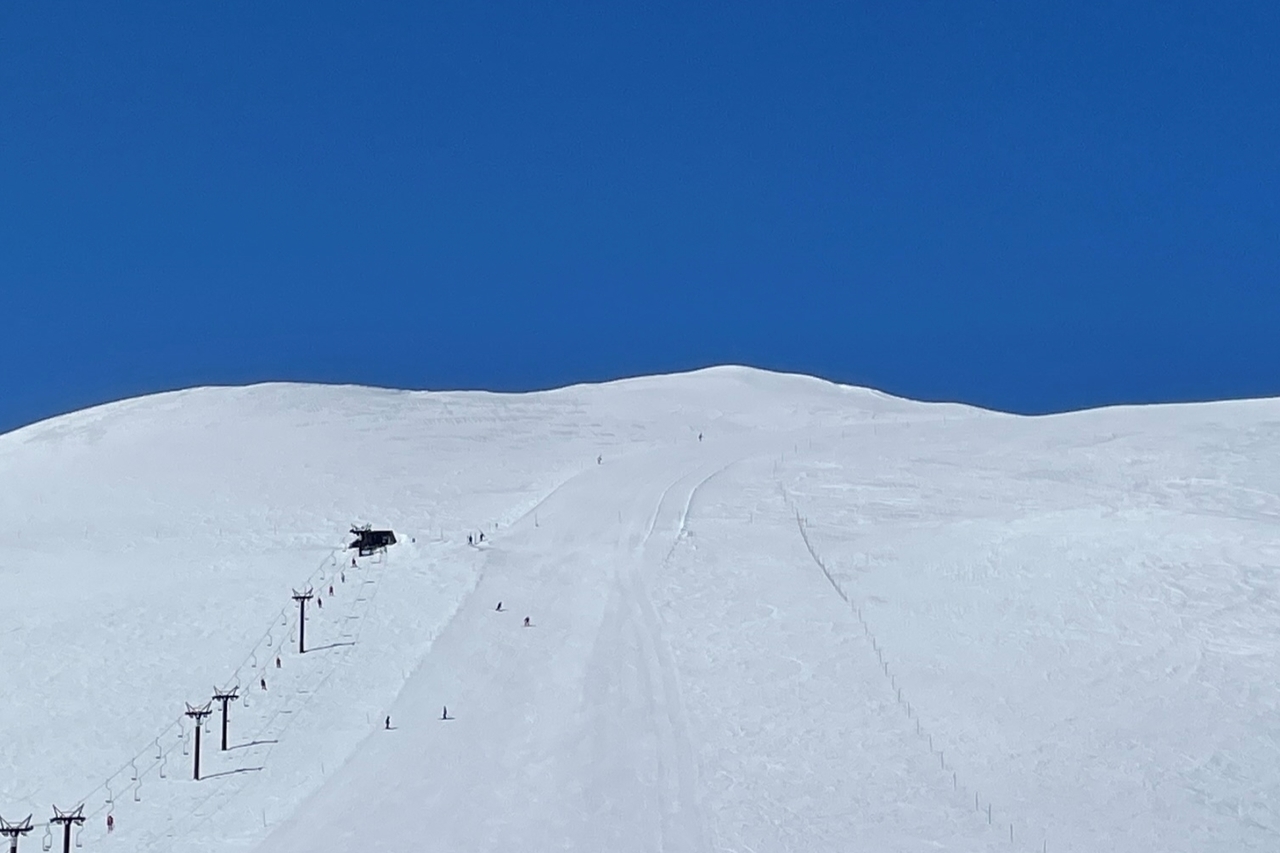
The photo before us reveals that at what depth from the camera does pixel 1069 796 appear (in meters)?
21.5

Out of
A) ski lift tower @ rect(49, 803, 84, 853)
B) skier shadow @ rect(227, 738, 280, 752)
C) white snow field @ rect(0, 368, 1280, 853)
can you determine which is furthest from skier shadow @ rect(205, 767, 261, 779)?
ski lift tower @ rect(49, 803, 84, 853)

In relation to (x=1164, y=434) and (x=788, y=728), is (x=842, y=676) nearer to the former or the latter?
(x=788, y=728)

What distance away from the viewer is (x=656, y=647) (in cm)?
2848

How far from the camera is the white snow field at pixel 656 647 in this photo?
20.8m

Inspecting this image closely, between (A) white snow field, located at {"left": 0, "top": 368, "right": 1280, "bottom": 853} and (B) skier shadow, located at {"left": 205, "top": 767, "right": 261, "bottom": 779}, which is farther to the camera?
(B) skier shadow, located at {"left": 205, "top": 767, "right": 261, "bottom": 779}

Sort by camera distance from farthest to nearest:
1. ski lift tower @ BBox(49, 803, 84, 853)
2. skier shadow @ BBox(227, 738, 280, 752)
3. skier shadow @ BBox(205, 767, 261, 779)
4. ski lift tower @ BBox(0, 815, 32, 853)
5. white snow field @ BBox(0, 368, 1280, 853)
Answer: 1. skier shadow @ BBox(227, 738, 280, 752)
2. skier shadow @ BBox(205, 767, 261, 779)
3. white snow field @ BBox(0, 368, 1280, 853)
4. ski lift tower @ BBox(49, 803, 84, 853)
5. ski lift tower @ BBox(0, 815, 32, 853)

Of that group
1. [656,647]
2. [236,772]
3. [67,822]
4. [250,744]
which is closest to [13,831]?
[67,822]

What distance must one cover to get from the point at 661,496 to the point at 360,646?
1774 centimetres

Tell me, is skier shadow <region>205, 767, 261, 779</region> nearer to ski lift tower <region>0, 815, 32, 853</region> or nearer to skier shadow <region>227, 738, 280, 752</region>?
skier shadow <region>227, 738, 280, 752</region>

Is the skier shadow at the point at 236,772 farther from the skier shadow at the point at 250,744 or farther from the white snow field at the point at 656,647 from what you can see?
the skier shadow at the point at 250,744

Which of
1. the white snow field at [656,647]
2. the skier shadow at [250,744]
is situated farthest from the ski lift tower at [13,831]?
the skier shadow at [250,744]

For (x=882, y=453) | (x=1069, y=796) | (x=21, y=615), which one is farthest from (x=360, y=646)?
(x=882, y=453)

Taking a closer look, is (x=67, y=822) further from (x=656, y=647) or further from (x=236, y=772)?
(x=656, y=647)

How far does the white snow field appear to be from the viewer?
68.2 ft
